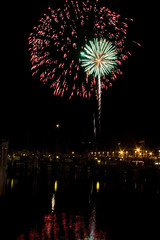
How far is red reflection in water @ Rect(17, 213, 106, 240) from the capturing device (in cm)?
621

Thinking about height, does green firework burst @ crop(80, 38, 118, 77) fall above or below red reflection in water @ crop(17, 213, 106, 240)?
above

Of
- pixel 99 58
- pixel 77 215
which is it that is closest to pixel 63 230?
pixel 77 215

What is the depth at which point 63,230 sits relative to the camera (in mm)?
6742

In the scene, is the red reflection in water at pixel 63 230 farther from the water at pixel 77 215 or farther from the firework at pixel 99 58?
the firework at pixel 99 58

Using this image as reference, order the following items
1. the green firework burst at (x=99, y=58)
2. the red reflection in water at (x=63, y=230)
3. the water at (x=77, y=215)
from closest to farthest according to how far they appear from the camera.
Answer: the red reflection in water at (x=63, y=230) < the water at (x=77, y=215) < the green firework burst at (x=99, y=58)

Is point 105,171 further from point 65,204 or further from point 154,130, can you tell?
point 154,130

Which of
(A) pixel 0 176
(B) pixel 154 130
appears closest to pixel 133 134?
(B) pixel 154 130

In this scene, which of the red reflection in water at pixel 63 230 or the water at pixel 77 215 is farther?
the water at pixel 77 215

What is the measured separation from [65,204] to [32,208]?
4.14 ft

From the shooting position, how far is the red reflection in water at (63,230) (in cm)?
621

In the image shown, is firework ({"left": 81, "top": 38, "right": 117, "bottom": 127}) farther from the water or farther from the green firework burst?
the water

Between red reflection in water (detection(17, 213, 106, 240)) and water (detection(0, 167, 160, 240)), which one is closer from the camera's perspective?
red reflection in water (detection(17, 213, 106, 240))

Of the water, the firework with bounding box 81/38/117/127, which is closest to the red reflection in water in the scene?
the water

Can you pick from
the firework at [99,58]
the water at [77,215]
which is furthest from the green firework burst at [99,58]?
the water at [77,215]
